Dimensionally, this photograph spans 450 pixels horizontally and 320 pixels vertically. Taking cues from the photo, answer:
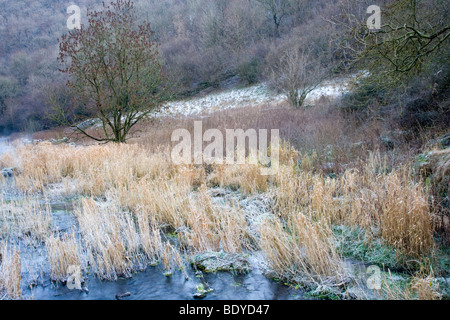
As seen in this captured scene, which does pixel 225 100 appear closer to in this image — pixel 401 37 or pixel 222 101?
pixel 222 101

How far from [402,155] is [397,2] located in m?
3.62

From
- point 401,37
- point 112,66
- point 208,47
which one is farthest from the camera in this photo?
point 208,47

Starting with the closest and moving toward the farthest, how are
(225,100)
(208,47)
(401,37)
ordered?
1. (401,37)
2. (225,100)
3. (208,47)

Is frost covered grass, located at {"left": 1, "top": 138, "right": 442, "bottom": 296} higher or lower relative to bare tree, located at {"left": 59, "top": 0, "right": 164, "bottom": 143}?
lower

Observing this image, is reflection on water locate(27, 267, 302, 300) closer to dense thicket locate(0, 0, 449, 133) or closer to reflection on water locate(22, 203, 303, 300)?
reflection on water locate(22, 203, 303, 300)

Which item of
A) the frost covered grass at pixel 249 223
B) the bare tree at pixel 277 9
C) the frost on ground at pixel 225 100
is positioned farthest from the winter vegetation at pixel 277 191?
the bare tree at pixel 277 9

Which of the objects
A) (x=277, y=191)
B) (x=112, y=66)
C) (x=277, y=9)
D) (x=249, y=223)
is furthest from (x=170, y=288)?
(x=277, y=9)

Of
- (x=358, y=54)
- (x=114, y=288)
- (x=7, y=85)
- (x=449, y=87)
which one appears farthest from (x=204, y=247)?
(x=7, y=85)

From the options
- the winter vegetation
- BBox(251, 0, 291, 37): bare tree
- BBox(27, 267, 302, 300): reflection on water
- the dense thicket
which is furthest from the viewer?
BBox(251, 0, 291, 37): bare tree

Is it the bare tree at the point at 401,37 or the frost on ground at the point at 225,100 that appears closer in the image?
the bare tree at the point at 401,37

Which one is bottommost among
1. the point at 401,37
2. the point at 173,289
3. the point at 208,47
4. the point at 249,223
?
the point at 173,289

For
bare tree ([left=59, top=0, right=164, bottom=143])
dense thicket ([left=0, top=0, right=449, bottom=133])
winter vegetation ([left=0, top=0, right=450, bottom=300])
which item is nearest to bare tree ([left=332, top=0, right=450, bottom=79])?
winter vegetation ([left=0, top=0, right=450, bottom=300])

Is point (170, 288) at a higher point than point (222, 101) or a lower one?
lower

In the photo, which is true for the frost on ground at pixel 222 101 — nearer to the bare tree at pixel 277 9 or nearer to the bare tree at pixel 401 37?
the bare tree at pixel 277 9
